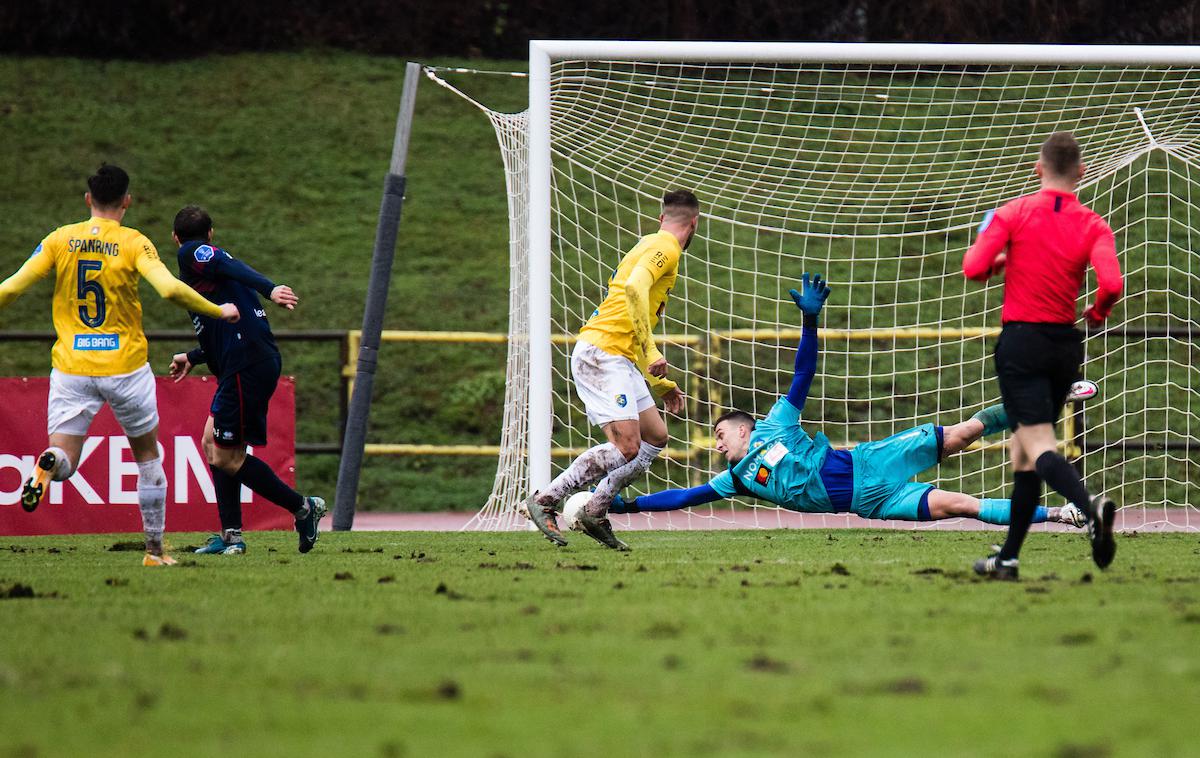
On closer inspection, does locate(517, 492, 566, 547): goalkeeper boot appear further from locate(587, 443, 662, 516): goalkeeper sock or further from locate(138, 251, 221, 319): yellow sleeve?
locate(138, 251, 221, 319): yellow sleeve

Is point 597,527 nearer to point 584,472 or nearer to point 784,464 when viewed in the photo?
point 584,472

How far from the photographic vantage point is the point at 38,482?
6234 mm

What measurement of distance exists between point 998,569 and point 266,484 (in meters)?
3.89

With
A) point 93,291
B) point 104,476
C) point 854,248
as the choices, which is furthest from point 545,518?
point 854,248

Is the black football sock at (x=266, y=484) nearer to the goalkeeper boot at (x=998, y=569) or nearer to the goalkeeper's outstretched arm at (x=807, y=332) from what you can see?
the goalkeeper's outstretched arm at (x=807, y=332)

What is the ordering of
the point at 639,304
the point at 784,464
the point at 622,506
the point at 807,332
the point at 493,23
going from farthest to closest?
the point at 493,23 → the point at 622,506 → the point at 784,464 → the point at 807,332 → the point at 639,304

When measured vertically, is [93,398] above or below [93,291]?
below

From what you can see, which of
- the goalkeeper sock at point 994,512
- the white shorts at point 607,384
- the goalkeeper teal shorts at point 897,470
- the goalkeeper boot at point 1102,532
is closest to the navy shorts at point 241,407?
the white shorts at point 607,384

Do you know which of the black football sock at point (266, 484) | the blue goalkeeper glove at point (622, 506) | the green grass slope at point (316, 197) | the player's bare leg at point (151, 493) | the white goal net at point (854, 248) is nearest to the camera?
the player's bare leg at point (151, 493)

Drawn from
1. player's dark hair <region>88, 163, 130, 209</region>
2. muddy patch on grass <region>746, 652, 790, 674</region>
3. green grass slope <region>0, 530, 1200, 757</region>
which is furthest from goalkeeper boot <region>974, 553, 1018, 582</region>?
player's dark hair <region>88, 163, 130, 209</region>

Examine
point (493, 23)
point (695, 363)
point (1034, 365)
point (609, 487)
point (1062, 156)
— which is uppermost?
point (493, 23)

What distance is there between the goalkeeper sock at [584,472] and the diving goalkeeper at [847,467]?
47 centimetres

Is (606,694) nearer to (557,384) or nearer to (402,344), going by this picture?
(557,384)

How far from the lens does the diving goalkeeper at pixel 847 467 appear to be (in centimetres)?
750
